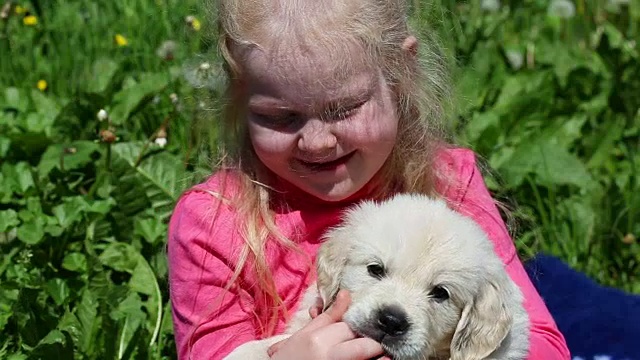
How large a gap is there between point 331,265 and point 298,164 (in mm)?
390

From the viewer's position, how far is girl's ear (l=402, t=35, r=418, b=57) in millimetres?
3314

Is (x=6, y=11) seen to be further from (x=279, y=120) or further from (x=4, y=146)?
(x=279, y=120)

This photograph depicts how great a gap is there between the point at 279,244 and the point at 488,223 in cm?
66

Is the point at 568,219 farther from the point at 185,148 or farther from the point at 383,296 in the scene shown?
the point at 383,296

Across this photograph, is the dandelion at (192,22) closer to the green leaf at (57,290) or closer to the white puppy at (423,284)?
the green leaf at (57,290)

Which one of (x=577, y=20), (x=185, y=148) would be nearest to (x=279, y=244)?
(x=185, y=148)

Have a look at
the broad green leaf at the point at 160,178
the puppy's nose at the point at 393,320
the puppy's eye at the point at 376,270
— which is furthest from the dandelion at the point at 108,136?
the puppy's nose at the point at 393,320

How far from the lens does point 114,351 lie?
3.63m

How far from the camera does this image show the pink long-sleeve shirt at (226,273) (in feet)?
10.6

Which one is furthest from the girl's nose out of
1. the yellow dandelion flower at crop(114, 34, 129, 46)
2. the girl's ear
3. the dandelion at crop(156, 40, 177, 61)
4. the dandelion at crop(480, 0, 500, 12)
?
the dandelion at crop(480, 0, 500, 12)

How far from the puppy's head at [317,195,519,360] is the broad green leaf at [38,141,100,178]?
6.21ft

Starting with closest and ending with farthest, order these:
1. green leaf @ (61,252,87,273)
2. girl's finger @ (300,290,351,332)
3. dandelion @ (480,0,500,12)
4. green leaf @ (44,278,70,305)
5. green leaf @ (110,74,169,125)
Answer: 1. girl's finger @ (300,290,351,332)
2. green leaf @ (44,278,70,305)
3. green leaf @ (61,252,87,273)
4. green leaf @ (110,74,169,125)
5. dandelion @ (480,0,500,12)

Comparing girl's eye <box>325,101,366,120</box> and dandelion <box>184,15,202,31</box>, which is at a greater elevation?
girl's eye <box>325,101,366,120</box>

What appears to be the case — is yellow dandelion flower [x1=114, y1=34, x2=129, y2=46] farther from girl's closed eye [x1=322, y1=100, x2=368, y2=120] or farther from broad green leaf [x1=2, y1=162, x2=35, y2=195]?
girl's closed eye [x1=322, y1=100, x2=368, y2=120]
